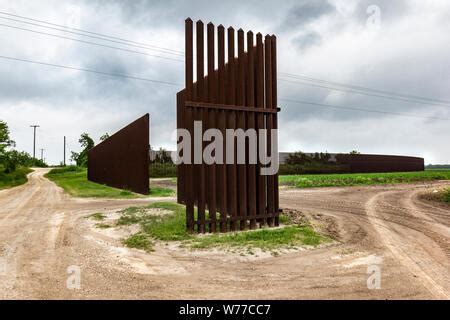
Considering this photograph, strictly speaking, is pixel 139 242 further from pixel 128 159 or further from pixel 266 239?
pixel 128 159

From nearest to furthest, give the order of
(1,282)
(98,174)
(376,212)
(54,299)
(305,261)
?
1. (54,299)
2. (1,282)
3. (305,261)
4. (376,212)
5. (98,174)

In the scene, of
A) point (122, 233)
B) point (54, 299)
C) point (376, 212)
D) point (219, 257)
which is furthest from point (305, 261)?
point (376, 212)

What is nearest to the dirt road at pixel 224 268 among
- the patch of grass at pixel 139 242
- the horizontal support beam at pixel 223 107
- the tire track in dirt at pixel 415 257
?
the tire track in dirt at pixel 415 257

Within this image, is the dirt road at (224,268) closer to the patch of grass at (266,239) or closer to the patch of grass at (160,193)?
the patch of grass at (266,239)

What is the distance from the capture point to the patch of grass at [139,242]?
19.7 feet

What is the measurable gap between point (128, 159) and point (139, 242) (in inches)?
523

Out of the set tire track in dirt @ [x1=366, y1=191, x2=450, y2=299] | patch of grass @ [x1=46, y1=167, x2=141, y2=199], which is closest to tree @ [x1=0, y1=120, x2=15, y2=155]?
patch of grass @ [x1=46, y1=167, x2=141, y2=199]

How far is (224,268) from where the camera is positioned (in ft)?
15.8

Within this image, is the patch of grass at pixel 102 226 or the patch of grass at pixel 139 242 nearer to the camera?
the patch of grass at pixel 139 242

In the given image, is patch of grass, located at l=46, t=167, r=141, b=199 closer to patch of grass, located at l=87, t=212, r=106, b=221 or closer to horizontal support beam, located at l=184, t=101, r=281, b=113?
patch of grass, located at l=87, t=212, r=106, b=221

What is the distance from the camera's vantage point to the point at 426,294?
12.6 ft

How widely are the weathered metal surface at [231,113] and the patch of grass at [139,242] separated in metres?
0.92
